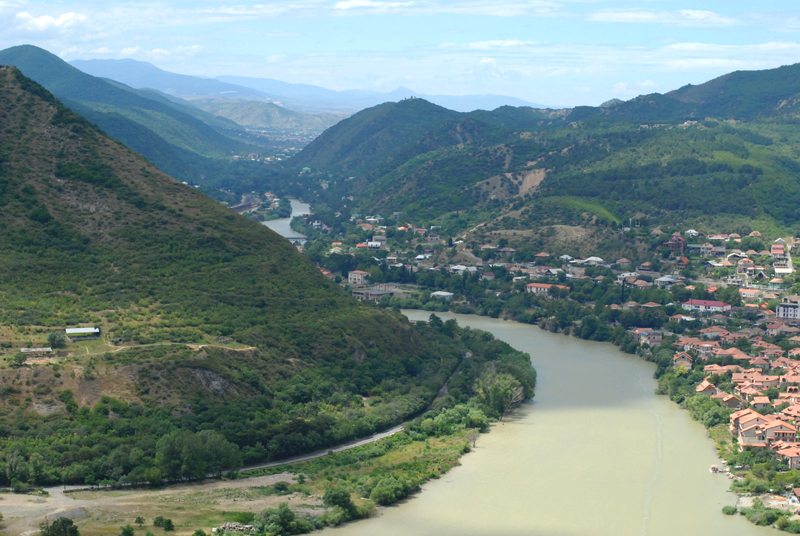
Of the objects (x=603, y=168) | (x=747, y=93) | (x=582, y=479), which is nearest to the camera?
(x=582, y=479)

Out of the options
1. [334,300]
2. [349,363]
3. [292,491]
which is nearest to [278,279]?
[334,300]

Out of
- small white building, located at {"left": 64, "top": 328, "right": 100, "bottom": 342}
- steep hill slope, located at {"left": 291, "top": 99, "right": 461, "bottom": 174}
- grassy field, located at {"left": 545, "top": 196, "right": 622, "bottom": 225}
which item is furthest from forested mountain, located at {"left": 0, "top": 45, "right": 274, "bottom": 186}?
small white building, located at {"left": 64, "top": 328, "right": 100, "bottom": 342}

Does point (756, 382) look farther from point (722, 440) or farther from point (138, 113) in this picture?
point (138, 113)

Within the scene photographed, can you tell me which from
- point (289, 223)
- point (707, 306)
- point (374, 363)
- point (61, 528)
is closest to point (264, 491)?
point (61, 528)

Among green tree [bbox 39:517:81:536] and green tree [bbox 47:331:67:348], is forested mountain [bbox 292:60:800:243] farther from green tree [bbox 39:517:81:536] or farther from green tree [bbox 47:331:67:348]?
green tree [bbox 39:517:81:536]

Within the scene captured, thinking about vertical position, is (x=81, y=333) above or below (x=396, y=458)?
above

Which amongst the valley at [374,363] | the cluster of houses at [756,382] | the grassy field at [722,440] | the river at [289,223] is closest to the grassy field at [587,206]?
the valley at [374,363]

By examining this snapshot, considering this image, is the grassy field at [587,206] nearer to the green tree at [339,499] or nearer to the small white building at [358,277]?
the small white building at [358,277]
